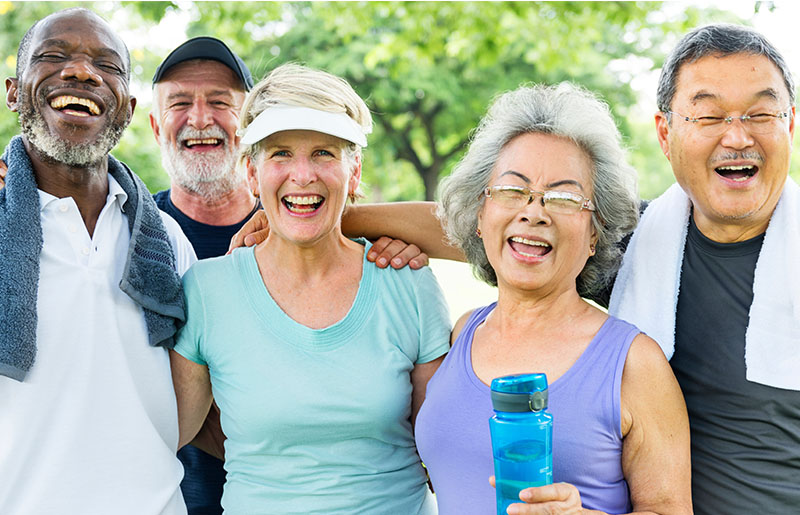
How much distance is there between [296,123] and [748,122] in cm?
133

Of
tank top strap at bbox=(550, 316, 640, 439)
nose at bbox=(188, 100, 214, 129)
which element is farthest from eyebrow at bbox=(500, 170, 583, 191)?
nose at bbox=(188, 100, 214, 129)

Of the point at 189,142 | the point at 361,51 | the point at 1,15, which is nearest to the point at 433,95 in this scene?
the point at 361,51

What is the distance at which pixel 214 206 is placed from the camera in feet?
11.3

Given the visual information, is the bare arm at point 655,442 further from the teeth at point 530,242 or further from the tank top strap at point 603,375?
the teeth at point 530,242

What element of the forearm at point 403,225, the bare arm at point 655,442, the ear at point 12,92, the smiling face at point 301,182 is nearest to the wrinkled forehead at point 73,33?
the ear at point 12,92

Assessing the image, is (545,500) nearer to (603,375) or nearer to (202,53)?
(603,375)

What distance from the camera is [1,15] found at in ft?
47.8

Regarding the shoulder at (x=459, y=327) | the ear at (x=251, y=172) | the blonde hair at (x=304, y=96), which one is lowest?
the shoulder at (x=459, y=327)

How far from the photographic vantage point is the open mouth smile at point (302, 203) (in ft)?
7.74

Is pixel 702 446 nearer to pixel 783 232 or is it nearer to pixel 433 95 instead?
pixel 783 232

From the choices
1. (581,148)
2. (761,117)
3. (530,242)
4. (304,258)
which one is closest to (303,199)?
(304,258)

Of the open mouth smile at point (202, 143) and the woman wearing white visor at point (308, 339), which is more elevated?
the open mouth smile at point (202, 143)

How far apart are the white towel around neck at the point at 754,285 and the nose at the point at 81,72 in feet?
5.95

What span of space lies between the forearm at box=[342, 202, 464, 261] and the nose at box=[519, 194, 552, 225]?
551 mm
